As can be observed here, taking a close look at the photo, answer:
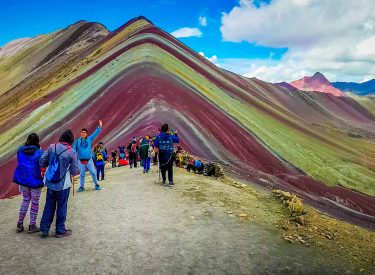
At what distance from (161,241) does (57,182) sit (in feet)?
8.60

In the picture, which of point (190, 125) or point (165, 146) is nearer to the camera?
point (165, 146)

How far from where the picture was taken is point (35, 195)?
951 cm

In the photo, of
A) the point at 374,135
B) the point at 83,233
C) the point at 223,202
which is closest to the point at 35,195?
the point at 83,233

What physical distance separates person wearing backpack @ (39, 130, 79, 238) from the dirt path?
0.34 meters

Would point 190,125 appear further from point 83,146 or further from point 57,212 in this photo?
point 57,212

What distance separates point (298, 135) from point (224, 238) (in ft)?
151

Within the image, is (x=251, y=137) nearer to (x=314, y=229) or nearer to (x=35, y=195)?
(x=314, y=229)

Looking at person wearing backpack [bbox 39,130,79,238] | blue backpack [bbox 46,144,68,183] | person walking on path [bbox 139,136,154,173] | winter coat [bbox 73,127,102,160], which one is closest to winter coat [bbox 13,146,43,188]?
person wearing backpack [bbox 39,130,79,238]

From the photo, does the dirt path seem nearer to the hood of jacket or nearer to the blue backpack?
the blue backpack

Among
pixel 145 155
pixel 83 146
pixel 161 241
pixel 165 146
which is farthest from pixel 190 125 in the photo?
pixel 161 241

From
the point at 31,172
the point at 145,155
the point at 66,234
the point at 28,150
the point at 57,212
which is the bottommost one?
the point at 66,234

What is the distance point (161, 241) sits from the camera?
934 centimetres

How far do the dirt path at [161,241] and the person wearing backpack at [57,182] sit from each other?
337mm

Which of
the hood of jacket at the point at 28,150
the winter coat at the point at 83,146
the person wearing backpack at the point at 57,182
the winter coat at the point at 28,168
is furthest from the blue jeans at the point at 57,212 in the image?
the winter coat at the point at 83,146
